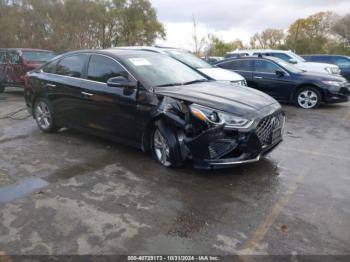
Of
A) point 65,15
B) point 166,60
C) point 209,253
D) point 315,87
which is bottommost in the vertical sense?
point 209,253

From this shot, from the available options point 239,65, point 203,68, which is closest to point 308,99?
point 239,65

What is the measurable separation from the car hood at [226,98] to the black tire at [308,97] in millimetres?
5135

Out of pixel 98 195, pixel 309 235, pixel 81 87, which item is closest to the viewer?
pixel 309 235

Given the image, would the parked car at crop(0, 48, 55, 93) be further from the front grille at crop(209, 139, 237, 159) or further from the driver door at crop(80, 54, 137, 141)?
the front grille at crop(209, 139, 237, 159)

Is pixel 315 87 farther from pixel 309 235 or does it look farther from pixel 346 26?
pixel 346 26

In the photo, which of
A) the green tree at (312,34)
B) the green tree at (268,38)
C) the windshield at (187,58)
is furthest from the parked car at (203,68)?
the green tree at (268,38)

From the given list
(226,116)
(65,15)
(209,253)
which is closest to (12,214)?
(209,253)

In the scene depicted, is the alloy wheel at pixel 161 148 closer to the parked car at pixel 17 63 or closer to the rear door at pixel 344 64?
the parked car at pixel 17 63

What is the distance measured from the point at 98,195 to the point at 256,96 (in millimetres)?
2585

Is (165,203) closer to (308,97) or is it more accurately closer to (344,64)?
(308,97)

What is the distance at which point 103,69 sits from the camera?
17.9ft

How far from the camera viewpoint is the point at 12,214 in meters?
3.55

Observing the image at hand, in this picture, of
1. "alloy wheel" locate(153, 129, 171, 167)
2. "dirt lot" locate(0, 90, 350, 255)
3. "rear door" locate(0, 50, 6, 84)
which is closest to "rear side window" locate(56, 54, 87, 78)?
"dirt lot" locate(0, 90, 350, 255)

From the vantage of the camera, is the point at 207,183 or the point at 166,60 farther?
the point at 166,60
